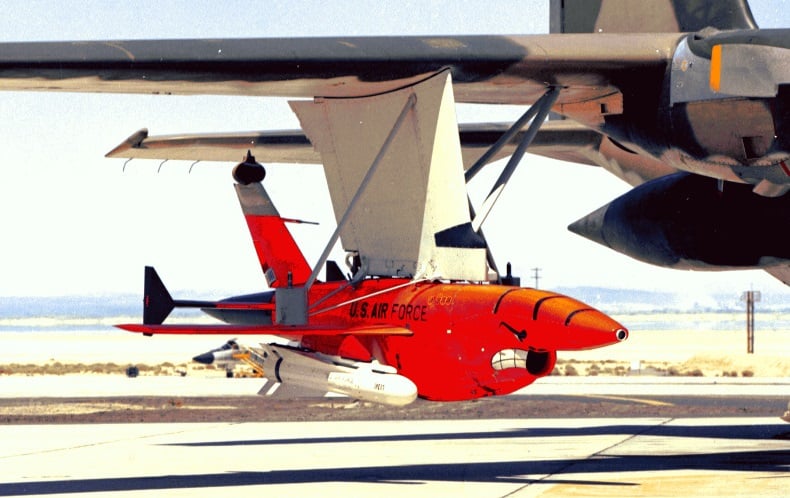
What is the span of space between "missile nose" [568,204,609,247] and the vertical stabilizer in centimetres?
282

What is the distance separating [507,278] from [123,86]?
5113 millimetres

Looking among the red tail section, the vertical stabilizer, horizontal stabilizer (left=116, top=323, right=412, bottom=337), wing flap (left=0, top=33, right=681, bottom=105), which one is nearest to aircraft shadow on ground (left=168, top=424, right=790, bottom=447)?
the red tail section

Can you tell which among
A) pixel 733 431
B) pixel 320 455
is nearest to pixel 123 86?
pixel 320 455

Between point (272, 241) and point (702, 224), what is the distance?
20.9 feet

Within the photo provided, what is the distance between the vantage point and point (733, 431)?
2538 cm

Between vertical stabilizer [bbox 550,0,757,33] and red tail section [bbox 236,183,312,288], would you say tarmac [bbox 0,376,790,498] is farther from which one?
vertical stabilizer [bbox 550,0,757,33]

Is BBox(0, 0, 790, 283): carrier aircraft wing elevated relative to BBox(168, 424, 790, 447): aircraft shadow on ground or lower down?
elevated

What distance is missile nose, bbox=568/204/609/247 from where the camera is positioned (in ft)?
66.9

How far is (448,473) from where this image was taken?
1839cm

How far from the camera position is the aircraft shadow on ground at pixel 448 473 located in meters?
17.1

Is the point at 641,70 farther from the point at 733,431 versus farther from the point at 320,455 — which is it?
the point at 733,431

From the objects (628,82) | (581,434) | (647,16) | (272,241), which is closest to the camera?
(628,82)

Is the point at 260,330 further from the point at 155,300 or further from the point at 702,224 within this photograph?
the point at 702,224

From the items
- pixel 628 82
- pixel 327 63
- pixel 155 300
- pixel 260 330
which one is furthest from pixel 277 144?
pixel 260 330
